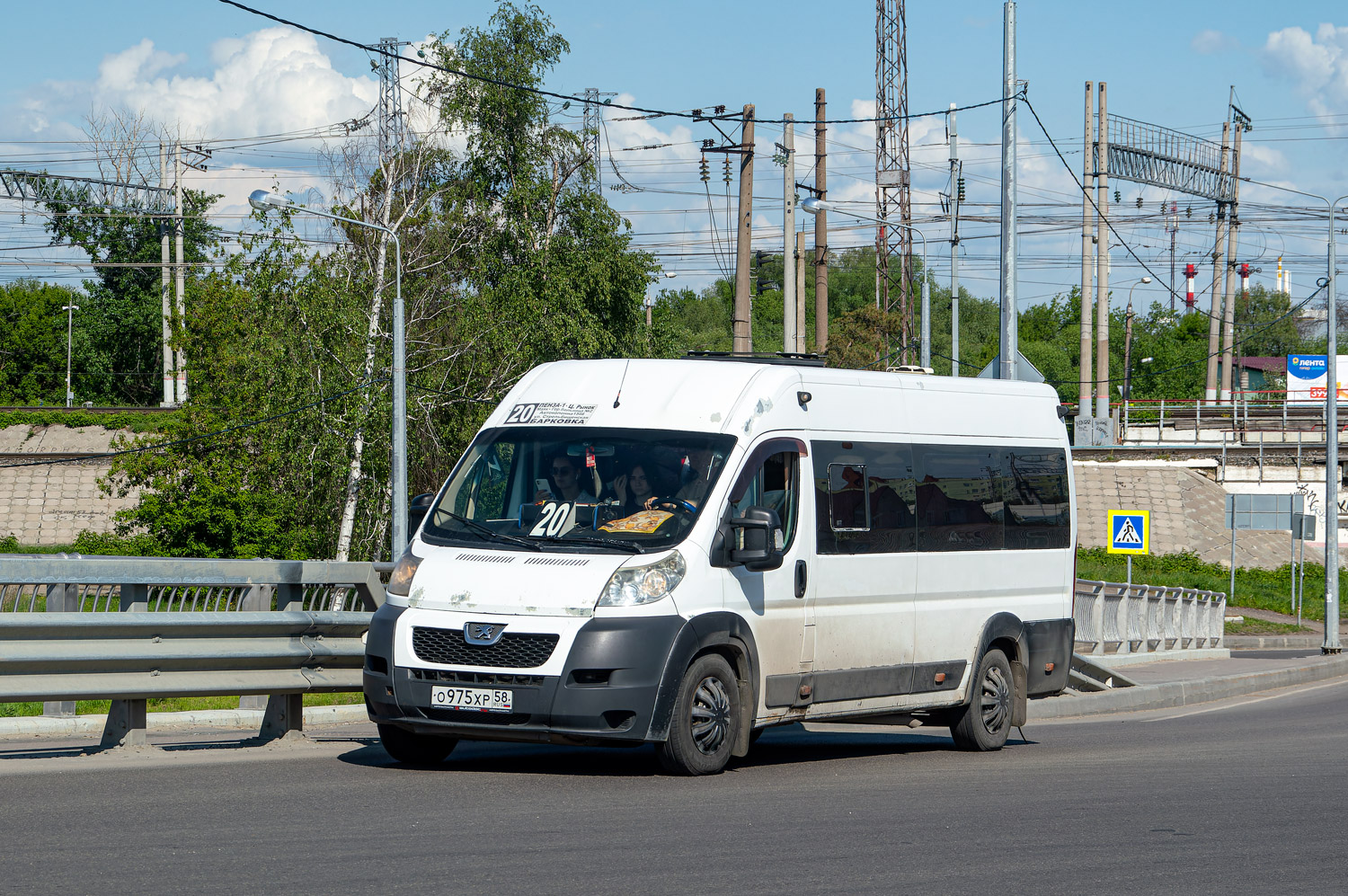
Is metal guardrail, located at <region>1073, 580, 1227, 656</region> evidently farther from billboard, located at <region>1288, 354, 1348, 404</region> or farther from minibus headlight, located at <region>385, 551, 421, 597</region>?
billboard, located at <region>1288, 354, 1348, 404</region>

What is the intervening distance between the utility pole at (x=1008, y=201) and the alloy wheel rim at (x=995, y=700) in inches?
304

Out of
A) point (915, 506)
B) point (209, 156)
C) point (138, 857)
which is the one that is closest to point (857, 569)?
point (915, 506)

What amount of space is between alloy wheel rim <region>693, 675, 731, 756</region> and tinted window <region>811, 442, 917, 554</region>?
1.38 m

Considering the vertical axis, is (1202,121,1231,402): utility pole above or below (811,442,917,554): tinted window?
above

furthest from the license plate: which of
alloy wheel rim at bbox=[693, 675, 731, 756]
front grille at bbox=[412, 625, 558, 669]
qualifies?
alloy wheel rim at bbox=[693, 675, 731, 756]

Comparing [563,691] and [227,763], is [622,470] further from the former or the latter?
[227,763]

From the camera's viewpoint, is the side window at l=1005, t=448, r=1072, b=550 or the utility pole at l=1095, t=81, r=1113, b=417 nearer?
the side window at l=1005, t=448, r=1072, b=550

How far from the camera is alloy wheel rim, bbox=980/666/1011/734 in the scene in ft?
39.1

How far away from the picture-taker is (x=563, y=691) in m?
8.48

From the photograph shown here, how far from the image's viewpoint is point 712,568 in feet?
29.8

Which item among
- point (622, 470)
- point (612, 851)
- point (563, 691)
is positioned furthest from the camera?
point (622, 470)

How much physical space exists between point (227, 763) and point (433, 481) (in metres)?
34.2

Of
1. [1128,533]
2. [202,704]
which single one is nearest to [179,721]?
[202,704]

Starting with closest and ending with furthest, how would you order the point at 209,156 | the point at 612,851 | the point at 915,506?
1. the point at 612,851
2. the point at 915,506
3. the point at 209,156
